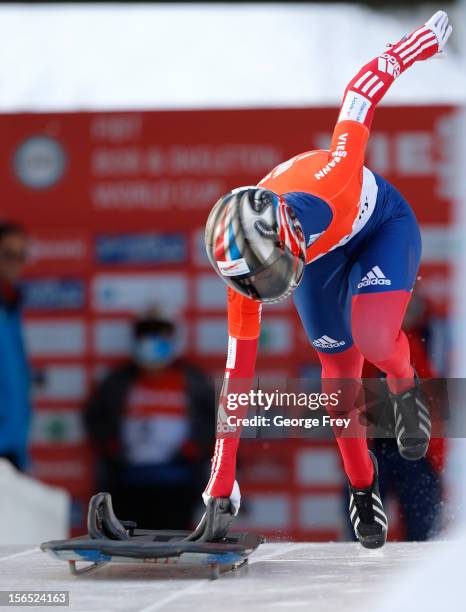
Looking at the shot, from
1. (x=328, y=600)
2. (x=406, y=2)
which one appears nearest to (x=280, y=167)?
(x=328, y=600)

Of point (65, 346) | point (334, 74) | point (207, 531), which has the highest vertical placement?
point (334, 74)

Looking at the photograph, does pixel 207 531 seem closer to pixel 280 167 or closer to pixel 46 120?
pixel 280 167

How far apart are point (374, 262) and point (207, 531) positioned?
39.5 inches

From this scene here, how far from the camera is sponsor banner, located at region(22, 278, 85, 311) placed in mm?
6684

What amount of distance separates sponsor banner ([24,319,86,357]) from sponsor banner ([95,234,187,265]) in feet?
1.42

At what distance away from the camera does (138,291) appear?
21.7ft

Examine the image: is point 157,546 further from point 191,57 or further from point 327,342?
point 191,57

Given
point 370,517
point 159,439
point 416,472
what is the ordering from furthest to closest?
1. point 159,439
2. point 416,472
3. point 370,517

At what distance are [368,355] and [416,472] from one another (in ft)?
3.11

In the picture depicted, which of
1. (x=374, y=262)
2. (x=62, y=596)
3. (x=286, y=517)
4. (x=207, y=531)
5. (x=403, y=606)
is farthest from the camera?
(x=286, y=517)

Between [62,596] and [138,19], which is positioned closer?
[62,596]

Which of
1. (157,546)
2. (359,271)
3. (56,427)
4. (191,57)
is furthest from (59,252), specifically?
(157,546)

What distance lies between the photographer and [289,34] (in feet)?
22.2

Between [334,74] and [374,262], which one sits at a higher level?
[334,74]
